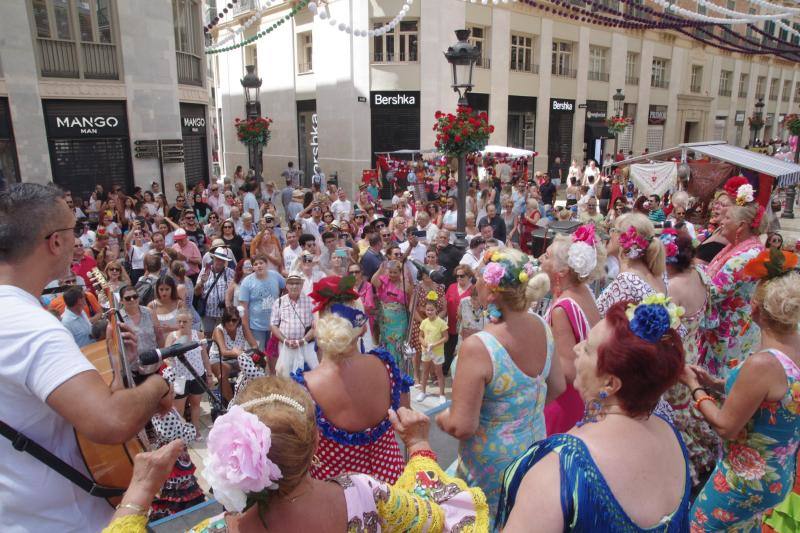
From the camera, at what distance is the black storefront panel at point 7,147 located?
1251 cm

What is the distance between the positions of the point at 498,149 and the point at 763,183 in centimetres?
835

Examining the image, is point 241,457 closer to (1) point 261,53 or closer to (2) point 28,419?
(2) point 28,419

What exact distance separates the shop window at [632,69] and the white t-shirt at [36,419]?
104ft

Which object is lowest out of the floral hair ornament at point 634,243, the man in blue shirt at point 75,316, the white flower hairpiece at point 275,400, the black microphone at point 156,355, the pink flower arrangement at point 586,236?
the man in blue shirt at point 75,316

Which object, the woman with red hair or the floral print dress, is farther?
the floral print dress

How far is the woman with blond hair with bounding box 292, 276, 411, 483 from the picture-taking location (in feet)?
→ 9.20

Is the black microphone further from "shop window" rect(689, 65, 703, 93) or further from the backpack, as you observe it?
"shop window" rect(689, 65, 703, 93)

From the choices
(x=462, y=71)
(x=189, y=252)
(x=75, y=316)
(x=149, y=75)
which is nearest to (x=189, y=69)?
(x=149, y=75)

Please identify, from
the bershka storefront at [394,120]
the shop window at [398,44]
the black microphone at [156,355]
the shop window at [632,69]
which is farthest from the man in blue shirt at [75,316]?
the shop window at [632,69]

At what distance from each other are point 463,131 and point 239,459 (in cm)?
679

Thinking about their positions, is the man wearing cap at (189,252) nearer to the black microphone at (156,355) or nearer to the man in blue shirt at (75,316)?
the man in blue shirt at (75,316)

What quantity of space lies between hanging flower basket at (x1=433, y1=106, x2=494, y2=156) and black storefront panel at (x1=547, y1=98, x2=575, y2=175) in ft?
64.0

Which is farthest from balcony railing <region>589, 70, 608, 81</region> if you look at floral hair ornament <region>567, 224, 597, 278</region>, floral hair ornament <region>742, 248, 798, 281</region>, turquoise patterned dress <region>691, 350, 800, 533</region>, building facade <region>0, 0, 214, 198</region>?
turquoise patterned dress <region>691, 350, 800, 533</region>

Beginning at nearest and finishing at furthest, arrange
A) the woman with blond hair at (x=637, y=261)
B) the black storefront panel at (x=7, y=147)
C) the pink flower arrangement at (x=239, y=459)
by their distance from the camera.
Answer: the pink flower arrangement at (x=239, y=459) → the woman with blond hair at (x=637, y=261) → the black storefront panel at (x=7, y=147)
